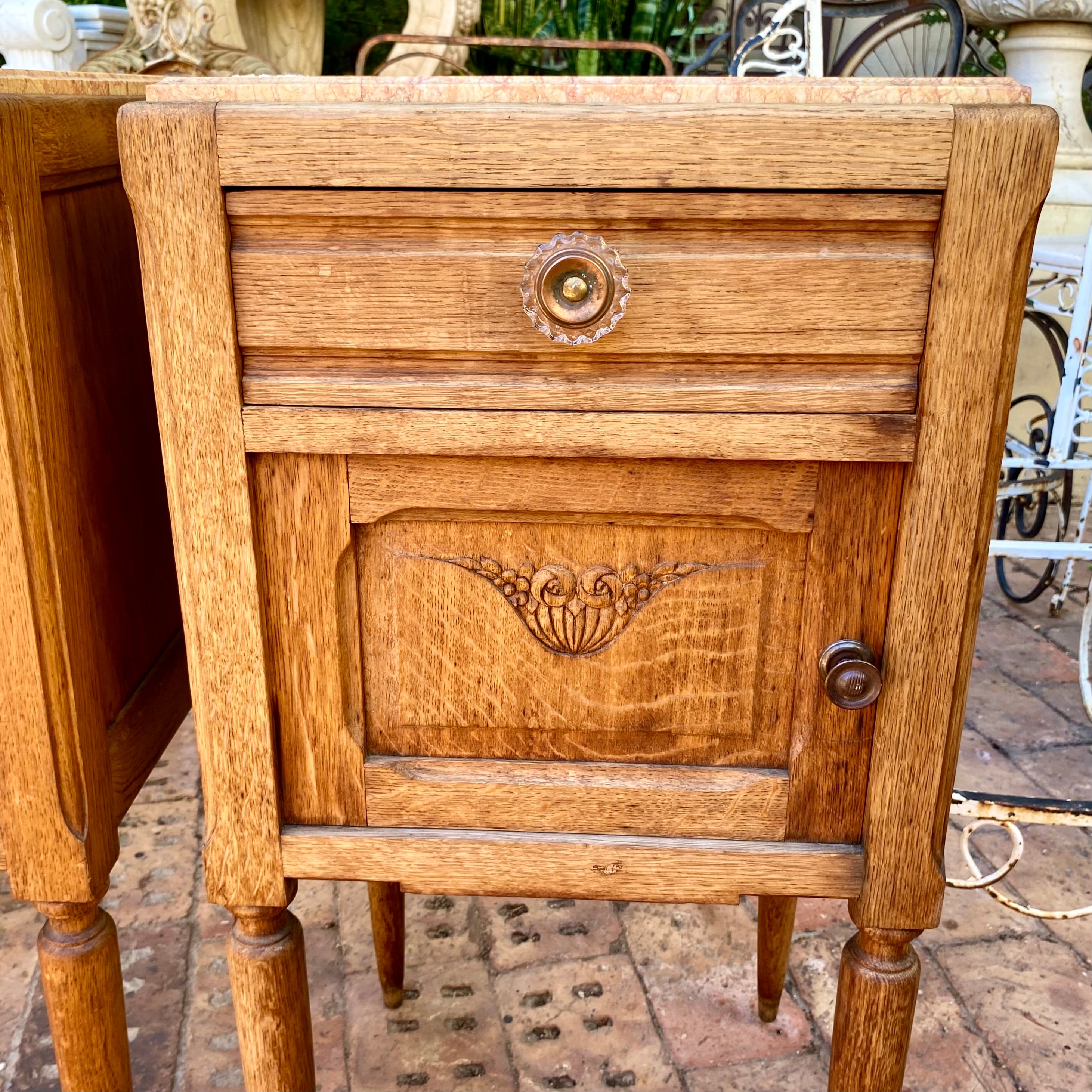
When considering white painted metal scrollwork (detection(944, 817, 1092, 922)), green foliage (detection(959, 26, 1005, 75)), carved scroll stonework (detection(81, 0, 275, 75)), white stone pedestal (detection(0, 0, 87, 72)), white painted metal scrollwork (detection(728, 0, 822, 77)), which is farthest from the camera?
green foliage (detection(959, 26, 1005, 75))

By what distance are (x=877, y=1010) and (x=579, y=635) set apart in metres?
0.35

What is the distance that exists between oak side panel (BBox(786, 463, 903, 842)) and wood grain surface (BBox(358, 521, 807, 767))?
12 millimetres

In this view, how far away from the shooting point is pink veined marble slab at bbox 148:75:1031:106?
0.63 meters

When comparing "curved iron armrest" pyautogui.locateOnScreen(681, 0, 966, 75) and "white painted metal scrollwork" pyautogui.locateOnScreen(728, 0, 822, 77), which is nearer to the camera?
"white painted metal scrollwork" pyautogui.locateOnScreen(728, 0, 822, 77)

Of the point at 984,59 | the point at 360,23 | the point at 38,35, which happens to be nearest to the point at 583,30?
the point at 360,23

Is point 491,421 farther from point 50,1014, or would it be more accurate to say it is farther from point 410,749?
point 50,1014

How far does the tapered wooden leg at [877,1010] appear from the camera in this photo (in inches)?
30.8

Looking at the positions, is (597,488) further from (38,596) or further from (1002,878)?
(1002,878)

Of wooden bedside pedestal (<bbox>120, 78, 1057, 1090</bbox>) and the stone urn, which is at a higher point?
the stone urn

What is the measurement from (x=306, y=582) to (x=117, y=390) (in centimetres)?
29

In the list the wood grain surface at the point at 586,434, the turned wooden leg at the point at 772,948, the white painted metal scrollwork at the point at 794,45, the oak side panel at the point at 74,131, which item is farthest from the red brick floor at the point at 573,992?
the white painted metal scrollwork at the point at 794,45

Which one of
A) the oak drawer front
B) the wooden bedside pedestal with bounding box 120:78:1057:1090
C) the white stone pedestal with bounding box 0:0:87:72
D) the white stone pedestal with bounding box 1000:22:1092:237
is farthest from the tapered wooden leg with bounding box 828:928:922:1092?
the white stone pedestal with bounding box 1000:22:1092:237

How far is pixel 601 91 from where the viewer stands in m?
0.63

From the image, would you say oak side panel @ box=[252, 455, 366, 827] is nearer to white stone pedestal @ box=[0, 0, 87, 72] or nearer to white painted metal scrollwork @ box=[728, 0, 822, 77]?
white painted metal scrollwork @ box=[728, 0, 822, 77]
